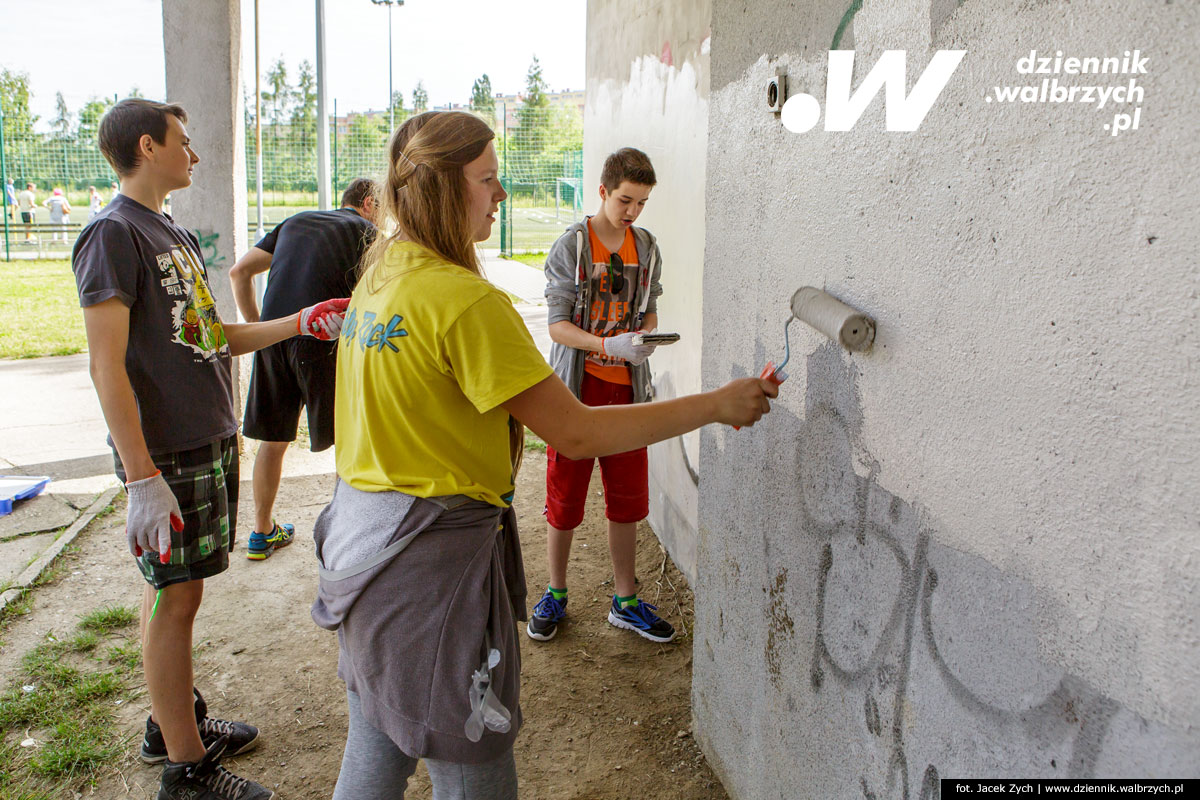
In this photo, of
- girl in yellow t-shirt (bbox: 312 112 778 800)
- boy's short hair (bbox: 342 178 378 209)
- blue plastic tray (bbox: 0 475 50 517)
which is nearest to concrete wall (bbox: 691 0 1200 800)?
girl in yellow t-shirt (bbox: 312 112 778 800)

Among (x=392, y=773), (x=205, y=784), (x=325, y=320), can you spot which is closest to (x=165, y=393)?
(x=325, y=320)

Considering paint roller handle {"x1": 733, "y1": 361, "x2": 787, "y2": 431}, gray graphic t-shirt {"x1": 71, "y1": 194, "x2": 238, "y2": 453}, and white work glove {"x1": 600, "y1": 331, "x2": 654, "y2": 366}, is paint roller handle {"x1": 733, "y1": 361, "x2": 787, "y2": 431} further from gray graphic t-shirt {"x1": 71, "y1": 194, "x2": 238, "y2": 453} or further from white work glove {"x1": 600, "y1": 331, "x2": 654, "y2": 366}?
gray graphic t-shirt {"x1": 71, "y1": 194, "x2": 238, "y2": 453}

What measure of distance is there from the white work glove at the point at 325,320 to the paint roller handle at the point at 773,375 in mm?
1270

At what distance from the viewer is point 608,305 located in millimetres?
3367

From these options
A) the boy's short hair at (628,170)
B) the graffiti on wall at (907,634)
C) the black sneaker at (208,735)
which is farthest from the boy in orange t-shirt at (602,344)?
the graffiti on wall at (907,634)

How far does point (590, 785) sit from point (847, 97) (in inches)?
82.4

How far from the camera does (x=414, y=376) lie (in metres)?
1.57

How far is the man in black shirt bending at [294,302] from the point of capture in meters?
3.76

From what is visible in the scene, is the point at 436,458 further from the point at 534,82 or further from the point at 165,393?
the point at 534,82

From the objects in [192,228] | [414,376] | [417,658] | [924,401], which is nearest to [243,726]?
[417,658]

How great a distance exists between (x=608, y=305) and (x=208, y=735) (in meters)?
2.03

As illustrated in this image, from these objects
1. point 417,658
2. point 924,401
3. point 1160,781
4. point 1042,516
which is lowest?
point 417,658

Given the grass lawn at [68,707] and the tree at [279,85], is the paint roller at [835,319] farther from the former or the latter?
the tree at [279,85]

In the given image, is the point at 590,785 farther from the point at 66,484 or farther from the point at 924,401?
the point at 66,484
